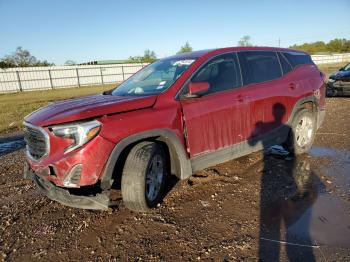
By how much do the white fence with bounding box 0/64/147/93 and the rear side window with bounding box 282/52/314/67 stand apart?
105ft

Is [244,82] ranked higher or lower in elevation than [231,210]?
higher

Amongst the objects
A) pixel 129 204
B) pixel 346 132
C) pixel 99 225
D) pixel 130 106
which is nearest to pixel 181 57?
pixel 130 106

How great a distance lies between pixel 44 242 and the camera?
362 centimetres

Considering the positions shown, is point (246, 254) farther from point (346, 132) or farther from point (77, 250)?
point (346, 132)

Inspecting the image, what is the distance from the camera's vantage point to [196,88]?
168 inches

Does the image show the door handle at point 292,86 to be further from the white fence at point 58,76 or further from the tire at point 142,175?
the white fence at point 58,76

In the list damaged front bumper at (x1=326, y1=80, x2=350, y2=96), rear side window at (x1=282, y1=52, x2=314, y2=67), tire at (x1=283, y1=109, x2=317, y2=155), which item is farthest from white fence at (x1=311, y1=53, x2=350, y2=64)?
tire at (x1=283, y1=109, x2=317, y2=155)

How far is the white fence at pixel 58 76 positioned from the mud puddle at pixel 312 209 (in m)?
33.0

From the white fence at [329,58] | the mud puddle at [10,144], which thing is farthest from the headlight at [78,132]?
the white fence at [329,58]

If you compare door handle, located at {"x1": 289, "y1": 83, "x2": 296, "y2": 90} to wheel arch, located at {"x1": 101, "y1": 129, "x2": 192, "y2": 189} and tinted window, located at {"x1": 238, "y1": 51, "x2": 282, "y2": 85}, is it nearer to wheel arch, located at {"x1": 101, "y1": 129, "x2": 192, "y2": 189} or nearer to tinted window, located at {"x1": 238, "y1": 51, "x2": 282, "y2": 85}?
tinted window, located at {"x1": 238, "y1": 51, "x2": 282, "y2": 85}

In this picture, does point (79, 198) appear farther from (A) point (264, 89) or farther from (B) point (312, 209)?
(A) point (264, 89)

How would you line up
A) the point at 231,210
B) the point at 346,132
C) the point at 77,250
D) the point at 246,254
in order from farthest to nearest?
the point at 346,132 → the point at 231,210 → the point at 77,250 → the point at 246,254

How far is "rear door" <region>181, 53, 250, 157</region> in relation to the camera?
4352 mm

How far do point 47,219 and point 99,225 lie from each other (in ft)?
2.31
